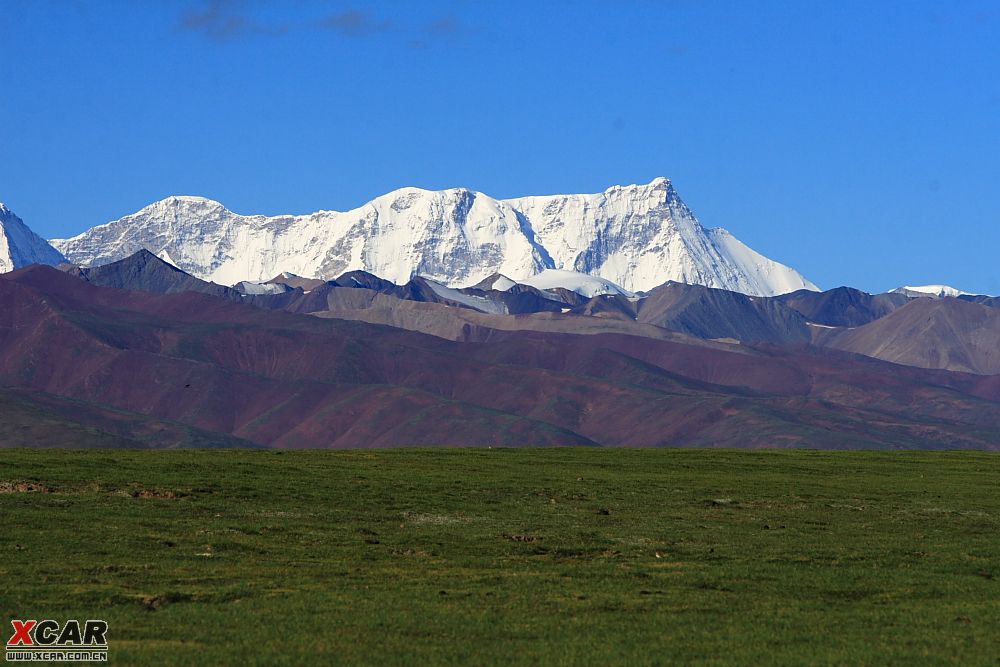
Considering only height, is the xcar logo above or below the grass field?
below

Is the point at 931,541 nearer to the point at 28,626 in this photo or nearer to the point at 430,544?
the point at 430,544

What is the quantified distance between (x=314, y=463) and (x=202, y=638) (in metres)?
60.4

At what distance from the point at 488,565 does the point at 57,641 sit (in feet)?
63.0

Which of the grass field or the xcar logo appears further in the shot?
the grass field

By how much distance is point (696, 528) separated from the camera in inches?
2608

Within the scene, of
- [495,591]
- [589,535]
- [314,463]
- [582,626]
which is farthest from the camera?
[314,463]

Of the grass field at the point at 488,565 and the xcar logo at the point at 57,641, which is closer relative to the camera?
the xcar logo at the point at 57,641

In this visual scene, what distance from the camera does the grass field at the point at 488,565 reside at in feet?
128

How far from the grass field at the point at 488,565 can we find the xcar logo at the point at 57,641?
49 cm

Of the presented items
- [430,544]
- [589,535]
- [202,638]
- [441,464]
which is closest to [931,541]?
[589,535]

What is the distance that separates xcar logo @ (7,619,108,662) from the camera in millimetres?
35906

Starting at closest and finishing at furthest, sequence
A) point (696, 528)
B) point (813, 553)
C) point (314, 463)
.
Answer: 1. point (813, 553)
2. point (696, 528)
3. point (314, 463)

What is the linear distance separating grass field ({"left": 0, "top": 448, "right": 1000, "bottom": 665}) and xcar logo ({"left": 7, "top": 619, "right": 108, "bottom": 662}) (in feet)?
1.62

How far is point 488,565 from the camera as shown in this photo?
5325 cm
